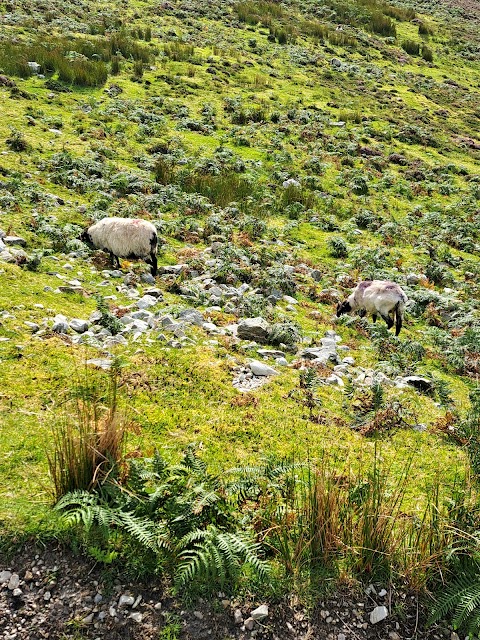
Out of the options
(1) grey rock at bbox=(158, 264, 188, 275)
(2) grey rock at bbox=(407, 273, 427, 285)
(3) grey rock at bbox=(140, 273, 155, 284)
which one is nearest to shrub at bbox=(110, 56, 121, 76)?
(1) grey rock at bbox=(158, 264, 188, 275)

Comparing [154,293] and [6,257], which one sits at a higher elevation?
[6,257]

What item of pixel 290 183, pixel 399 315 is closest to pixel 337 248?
pixel 399 315

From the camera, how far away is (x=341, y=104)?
92.0 feet

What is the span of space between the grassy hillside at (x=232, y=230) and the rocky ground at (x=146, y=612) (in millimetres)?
496

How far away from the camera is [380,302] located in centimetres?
1117

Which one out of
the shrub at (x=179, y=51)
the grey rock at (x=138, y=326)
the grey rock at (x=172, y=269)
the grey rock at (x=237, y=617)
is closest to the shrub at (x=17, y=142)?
the grey rock at (x=172, y=269)

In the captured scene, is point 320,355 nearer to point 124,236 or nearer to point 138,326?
point 138,326

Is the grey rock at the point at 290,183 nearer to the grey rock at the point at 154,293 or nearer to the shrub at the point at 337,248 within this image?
the shrub at the point at 337,248

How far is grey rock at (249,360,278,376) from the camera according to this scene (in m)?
7.99

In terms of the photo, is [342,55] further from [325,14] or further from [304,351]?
[304,351]

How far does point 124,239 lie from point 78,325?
380 cm

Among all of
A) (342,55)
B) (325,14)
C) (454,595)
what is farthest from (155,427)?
Result: (325,14)

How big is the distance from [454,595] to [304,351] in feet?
17.7

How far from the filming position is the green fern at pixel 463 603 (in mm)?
3936
